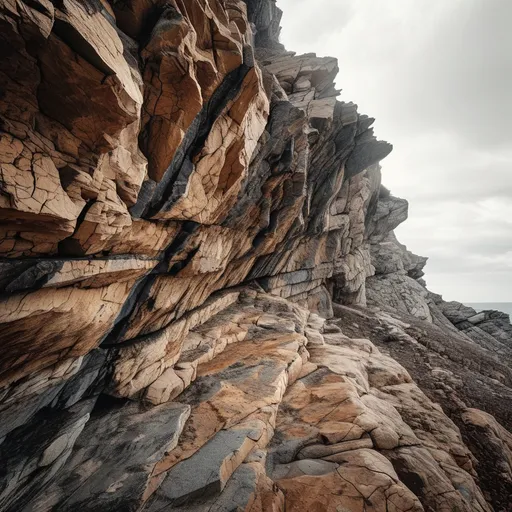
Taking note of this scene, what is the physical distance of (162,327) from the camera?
43.4 ft

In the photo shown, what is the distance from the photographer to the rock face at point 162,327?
17.6ft

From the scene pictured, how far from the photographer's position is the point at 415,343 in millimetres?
26438

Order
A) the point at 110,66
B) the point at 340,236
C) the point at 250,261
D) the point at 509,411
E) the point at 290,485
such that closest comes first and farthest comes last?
the point at 110,66
the point at 290,485
the point at 509,411
the point at 250,261
the point at 340,236

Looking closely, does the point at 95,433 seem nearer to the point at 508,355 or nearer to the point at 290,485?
the point at 290,485

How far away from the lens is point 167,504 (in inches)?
274

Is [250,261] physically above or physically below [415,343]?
Answer: above

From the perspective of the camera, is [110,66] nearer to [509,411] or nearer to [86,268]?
[86,268]

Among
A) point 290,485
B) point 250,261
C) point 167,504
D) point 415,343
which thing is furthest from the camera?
point 415,343

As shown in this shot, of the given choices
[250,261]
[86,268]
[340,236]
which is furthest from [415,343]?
[86,268]

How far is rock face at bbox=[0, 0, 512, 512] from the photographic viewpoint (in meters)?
5.38

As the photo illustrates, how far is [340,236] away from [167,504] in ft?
117

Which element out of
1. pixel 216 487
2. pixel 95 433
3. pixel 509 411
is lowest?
pixel 95 433

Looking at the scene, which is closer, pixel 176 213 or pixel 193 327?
pixel 176 213

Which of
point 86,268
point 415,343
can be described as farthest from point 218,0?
point 415,343
